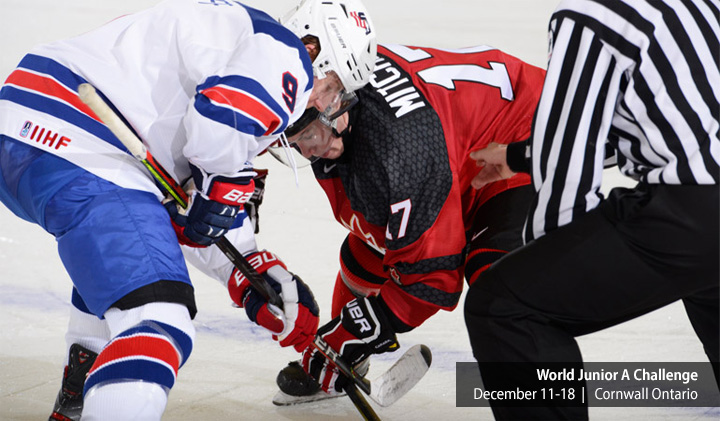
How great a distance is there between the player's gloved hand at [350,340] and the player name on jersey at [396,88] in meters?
0.53

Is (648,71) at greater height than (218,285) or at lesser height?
greater

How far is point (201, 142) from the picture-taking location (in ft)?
5.33

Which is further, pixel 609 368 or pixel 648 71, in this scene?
pixel 609 368

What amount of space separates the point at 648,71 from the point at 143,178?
0.95 metres

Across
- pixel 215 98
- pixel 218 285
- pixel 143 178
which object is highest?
pixel 215 98

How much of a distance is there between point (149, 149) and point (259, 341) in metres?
1.22

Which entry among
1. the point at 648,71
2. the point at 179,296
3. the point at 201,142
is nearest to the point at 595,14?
the point at 648,71

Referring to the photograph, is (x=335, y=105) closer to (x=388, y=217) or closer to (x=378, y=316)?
(x=388, y=217)

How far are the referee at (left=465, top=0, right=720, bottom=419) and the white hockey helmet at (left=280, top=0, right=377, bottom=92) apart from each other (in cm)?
59

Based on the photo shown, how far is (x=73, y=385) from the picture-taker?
2.11 meters

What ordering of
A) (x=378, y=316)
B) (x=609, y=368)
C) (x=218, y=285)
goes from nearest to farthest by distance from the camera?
(x=378, y=316), (x=609, y=368), (x=218, y=285)

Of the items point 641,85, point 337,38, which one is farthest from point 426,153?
point 641,85

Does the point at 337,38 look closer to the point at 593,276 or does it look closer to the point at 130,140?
the point at 130,140

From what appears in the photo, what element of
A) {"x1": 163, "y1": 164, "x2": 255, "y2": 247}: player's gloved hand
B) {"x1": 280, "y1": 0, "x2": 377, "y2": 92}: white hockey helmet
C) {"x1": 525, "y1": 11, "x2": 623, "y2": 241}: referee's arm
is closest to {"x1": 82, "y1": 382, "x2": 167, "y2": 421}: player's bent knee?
{"x1": 163, "y1": 164, "x2": 255, "y2": 247}: player's gloved hand
